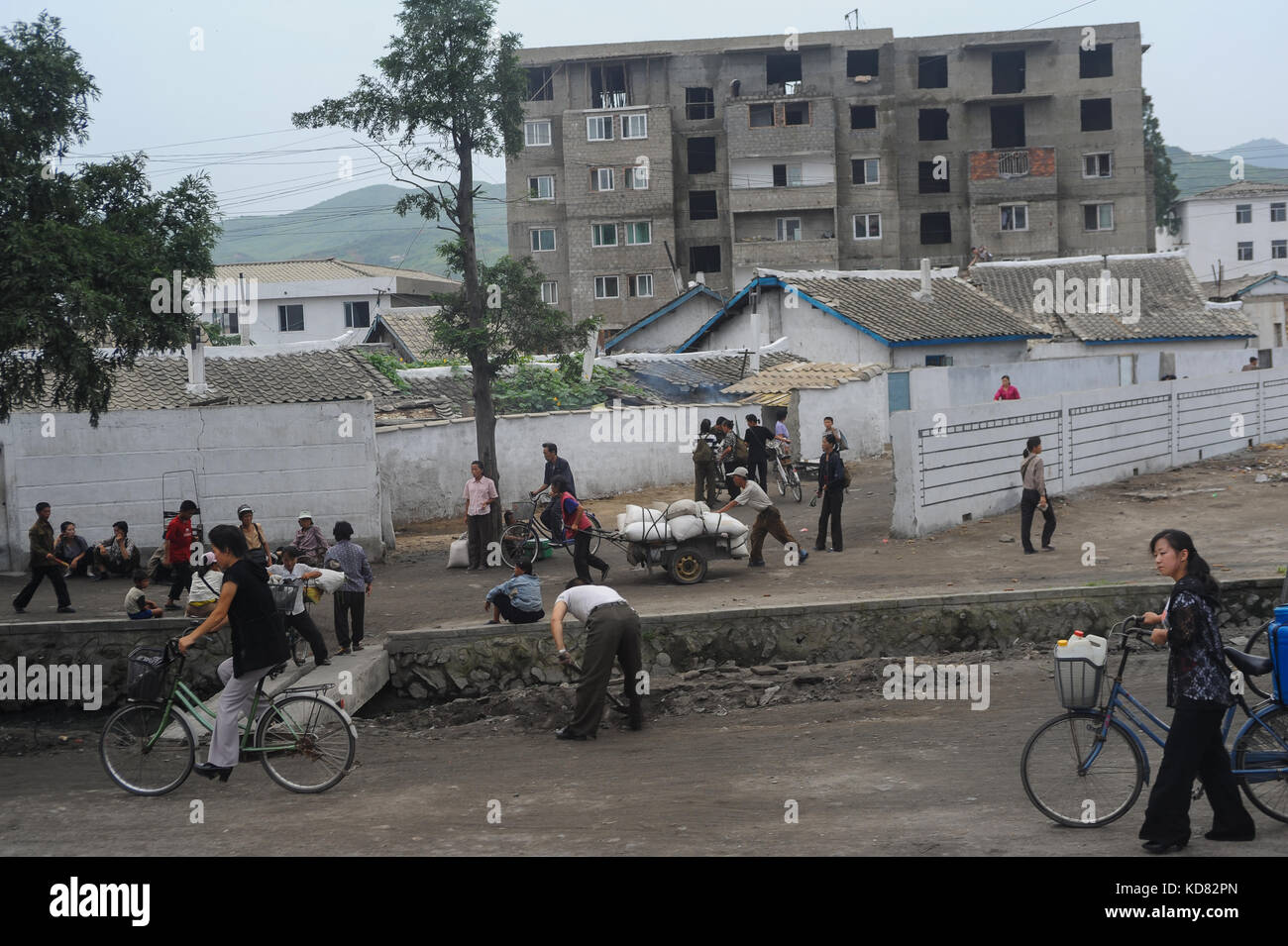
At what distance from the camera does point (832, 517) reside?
1833cm

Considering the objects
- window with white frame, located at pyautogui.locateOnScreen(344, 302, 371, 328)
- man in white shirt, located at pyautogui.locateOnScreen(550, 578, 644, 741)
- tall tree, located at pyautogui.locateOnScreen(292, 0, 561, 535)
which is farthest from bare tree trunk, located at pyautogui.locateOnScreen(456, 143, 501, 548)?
window with white frame, located at pyautogui.locateOnScreen(344, 302, 371, 328)

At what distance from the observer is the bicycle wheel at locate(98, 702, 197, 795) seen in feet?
28.8

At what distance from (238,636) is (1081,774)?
214 inches

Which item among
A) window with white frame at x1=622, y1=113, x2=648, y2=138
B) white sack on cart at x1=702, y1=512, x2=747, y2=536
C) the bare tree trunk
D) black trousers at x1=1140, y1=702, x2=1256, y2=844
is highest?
window with white frame at x1=622, y1=113, x2=648, y2=138

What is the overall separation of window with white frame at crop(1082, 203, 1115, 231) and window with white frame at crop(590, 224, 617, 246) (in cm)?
2240

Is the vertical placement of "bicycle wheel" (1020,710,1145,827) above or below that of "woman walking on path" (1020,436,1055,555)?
below

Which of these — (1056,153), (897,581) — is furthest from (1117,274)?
(897,581)

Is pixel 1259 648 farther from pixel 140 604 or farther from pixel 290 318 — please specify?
pixel 290 318

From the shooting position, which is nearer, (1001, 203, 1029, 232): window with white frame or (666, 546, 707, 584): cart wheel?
(666, 546, 707, 584): cart wheel

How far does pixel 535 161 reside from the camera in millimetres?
58562

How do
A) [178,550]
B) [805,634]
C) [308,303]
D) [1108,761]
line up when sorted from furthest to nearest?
[308,303] < [178,550] < [805,634] < [1108,761]

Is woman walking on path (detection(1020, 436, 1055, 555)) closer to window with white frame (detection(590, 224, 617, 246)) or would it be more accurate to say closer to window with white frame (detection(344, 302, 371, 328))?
window with white frame (detection(590, 224, 617, 246))

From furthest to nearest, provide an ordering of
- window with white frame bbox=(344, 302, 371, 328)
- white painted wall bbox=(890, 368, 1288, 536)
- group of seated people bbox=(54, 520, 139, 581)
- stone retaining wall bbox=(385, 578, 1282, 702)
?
window with white frame bbox=(344, 302, 371, 328)
group of seated people bbox=(54, 520, 139, 581)
white painted wall bbox=(890, 368, 1288, 536)
stone retaining wall bbox=(385, 578, 1282, 702)

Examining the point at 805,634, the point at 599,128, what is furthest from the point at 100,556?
the point at 599,128
